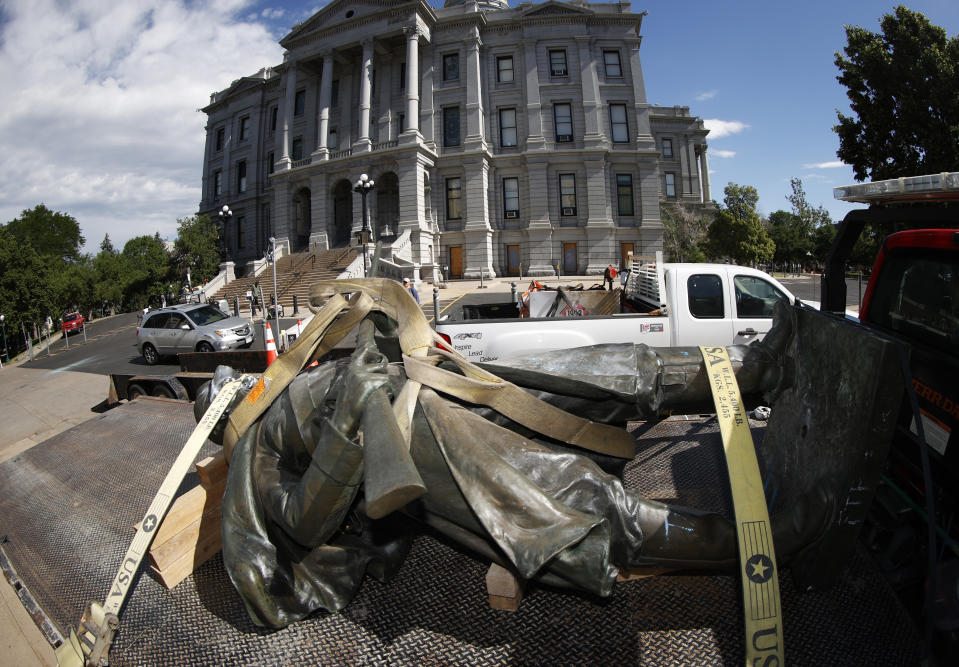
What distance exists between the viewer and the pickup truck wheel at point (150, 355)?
1526 cm

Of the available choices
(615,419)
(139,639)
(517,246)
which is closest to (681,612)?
(615,419)

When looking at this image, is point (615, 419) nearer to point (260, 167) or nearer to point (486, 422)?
point (486, 422)

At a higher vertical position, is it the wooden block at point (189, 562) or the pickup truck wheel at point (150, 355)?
the pickup truck wheel at point (150, 355)

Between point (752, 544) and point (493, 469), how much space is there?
100 centimetres

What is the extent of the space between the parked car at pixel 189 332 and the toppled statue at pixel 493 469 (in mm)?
13480

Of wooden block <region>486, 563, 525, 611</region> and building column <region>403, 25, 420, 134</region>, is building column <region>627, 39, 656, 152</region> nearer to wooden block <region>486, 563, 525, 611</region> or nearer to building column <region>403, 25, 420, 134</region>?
building column <region>403, 25, 420, 134</region>

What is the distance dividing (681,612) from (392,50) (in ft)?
135

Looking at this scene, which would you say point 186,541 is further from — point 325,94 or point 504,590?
point 325,94

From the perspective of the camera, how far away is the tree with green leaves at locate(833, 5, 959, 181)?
12.4m

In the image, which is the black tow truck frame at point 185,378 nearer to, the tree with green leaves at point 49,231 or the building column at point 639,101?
the building column at point 639,101

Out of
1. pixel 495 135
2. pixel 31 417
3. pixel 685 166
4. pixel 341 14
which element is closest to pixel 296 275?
pixel 495 135

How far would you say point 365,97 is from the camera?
3388cm

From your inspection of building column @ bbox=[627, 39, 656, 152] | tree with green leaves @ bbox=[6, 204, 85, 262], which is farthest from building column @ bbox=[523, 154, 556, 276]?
tree with green leaves @ bbox=[6, 204, 85, 262]

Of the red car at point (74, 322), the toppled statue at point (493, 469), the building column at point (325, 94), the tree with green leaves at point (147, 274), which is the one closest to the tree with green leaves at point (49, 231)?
the tree with green leaves at point (147, 274)
